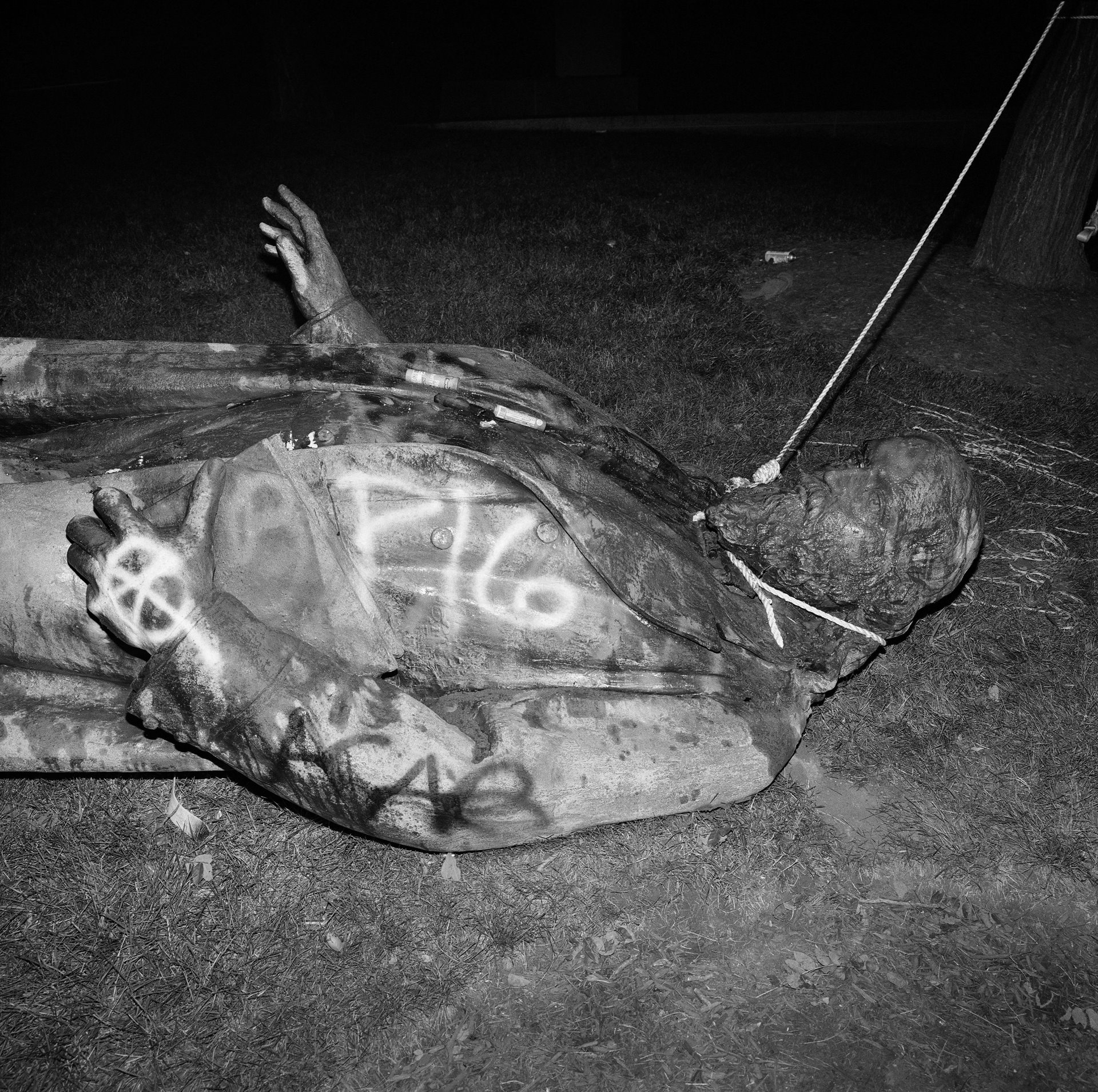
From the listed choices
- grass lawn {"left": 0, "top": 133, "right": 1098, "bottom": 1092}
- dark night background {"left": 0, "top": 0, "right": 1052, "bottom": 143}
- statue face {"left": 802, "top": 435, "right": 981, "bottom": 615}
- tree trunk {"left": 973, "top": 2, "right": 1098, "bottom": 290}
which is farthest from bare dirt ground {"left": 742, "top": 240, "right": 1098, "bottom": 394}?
dark night background {"left": 0, "top": 0, "right": 1052, "bottom": 143}

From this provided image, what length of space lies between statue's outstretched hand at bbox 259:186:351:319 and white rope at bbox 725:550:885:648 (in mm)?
1961

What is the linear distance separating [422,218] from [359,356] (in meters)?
5.72

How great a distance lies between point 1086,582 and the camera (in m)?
4.46

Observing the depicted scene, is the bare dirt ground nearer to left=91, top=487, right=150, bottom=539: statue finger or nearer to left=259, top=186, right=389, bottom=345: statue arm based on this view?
left=259, top=186, right=389, bottom=345: statue arm

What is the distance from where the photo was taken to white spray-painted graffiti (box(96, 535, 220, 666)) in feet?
7.77

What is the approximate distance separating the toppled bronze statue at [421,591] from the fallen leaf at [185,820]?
556 mm

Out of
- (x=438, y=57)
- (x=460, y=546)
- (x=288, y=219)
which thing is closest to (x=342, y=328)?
(x=288, y=219)

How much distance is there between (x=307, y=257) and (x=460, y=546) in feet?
5.58

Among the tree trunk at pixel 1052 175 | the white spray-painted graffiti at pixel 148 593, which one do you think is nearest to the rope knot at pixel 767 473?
the white spray-painted graffiti at pixel 148 593

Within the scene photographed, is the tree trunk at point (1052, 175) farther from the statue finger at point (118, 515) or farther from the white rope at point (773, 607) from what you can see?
the statue finger at point (118, 515)

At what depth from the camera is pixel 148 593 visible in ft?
7.80

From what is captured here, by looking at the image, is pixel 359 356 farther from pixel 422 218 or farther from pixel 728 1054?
pixel 422 218

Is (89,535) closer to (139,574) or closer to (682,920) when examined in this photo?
(139,574)

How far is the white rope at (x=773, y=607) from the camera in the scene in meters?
3.03
